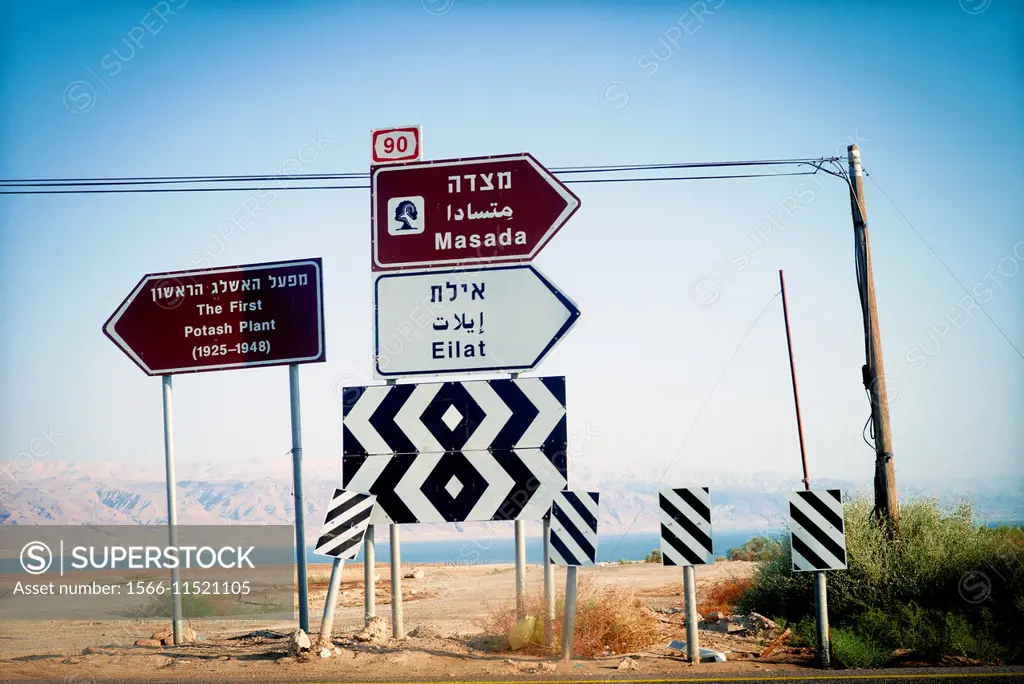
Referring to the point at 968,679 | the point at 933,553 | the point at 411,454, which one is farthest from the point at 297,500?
the point at 933,553

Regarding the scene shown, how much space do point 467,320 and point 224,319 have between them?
293 cm

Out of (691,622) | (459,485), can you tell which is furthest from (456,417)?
(691,622)

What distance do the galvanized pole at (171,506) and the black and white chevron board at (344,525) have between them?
206 cm

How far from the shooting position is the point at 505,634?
10.3m

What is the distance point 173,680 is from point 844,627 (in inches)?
311

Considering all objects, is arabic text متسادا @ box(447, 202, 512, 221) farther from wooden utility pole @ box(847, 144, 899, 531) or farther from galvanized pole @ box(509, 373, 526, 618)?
wooden utility pole @ box(847, 144, 899, 531)

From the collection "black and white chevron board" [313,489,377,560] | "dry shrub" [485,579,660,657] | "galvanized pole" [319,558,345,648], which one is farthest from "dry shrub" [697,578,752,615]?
"galvanized pole" [319,558,345,648]

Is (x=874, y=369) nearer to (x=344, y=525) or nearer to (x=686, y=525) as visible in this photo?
(x=686, y=525)

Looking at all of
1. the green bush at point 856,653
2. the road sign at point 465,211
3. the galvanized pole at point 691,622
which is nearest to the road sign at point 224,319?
the road sign at point 465,211

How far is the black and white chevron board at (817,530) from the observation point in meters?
9.58

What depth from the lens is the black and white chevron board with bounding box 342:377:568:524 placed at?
34.3 feet

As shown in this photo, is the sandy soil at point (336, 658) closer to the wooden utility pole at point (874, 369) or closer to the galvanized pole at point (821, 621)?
the galvanized pole at point (821, 621)

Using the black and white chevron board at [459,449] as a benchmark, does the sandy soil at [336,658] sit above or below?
below

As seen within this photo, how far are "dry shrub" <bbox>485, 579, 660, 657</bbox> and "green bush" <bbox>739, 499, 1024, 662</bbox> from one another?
228 centimetres
